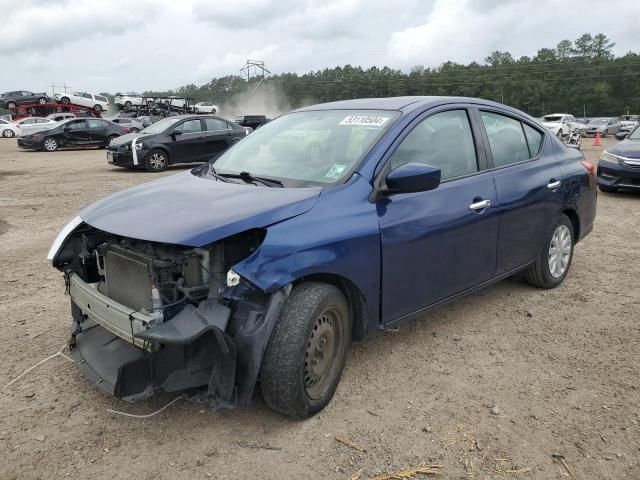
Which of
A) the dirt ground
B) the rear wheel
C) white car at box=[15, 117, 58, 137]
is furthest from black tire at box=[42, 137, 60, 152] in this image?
the dirt ground

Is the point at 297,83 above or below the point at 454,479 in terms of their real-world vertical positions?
above

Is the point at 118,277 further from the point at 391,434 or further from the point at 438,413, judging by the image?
the point at 438,413

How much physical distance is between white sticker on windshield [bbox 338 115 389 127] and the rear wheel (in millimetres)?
22741

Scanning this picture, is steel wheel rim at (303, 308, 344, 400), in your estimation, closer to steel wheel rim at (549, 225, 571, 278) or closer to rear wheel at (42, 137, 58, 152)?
steel wheel rim at (549, 225, 571, 278)

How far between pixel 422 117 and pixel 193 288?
6.34ft

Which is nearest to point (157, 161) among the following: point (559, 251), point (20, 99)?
point (559, 251)

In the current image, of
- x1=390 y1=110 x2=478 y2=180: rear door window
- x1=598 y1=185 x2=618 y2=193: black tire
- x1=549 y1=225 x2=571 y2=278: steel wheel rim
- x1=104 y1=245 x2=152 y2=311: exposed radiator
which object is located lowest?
x1=598 y1=185 x2=618 y2=193: black tire

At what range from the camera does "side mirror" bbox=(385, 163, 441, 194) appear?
3.14 meters

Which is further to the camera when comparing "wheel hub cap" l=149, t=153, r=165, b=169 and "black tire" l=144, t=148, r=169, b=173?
"wheel hub cap" l=149, t=153, r=165, b=169

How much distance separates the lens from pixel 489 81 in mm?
85250

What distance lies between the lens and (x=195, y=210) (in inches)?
115

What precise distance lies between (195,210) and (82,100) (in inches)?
1934

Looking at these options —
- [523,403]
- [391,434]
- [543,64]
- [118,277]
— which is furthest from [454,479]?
[543,64]

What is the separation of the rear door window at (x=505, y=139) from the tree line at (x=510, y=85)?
249 ft
